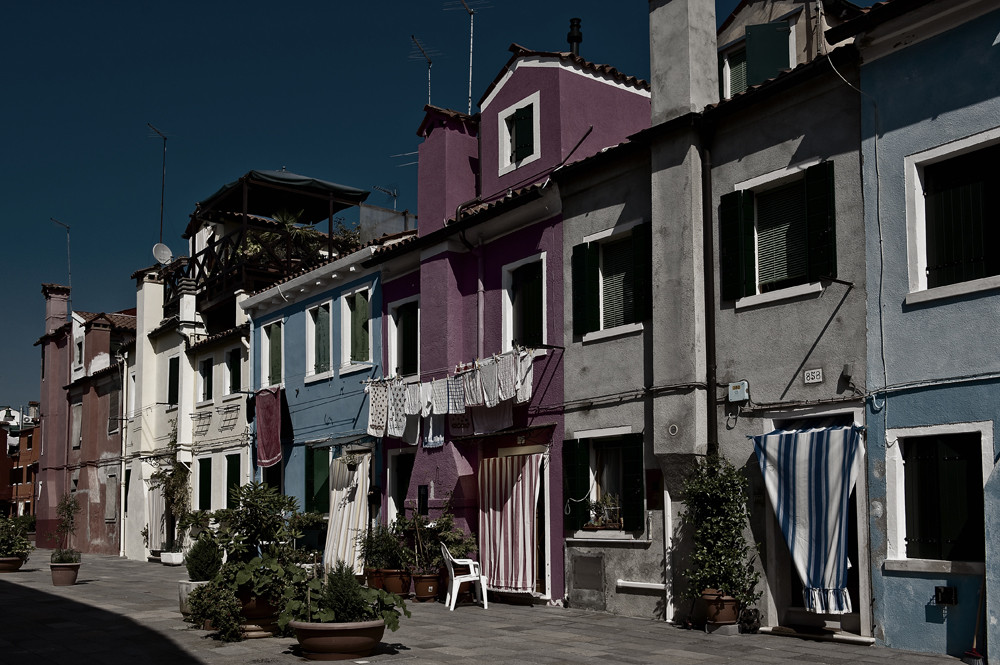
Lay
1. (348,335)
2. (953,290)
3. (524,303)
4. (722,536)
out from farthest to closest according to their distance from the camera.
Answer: (348,335) → (524,303) → (722,536) → (953,290)

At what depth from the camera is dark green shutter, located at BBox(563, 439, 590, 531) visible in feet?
51.7

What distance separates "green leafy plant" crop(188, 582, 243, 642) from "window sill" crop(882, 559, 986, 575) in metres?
7.07

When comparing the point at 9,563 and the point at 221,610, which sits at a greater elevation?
the point at 221,610

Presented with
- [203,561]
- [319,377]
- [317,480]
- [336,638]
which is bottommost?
[336,638]

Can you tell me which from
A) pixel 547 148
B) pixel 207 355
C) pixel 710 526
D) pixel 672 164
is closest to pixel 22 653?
pixel 710 526

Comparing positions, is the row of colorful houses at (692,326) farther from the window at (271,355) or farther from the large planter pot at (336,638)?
the large planter pot at (336,638)

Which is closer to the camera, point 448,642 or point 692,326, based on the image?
point 448,642

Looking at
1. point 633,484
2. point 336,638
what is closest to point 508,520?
point 633,484

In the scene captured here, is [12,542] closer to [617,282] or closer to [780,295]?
[617,282]

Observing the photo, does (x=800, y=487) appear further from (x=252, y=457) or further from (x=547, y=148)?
(x=252, y=457)

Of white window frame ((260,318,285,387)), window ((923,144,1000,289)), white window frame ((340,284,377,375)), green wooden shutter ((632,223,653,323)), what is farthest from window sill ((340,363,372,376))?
window ((923,144,1000,289))

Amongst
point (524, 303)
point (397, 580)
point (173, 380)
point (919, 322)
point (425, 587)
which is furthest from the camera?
point (173, 380)

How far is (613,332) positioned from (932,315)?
512 centimetres

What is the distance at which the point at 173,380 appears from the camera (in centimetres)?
3136
